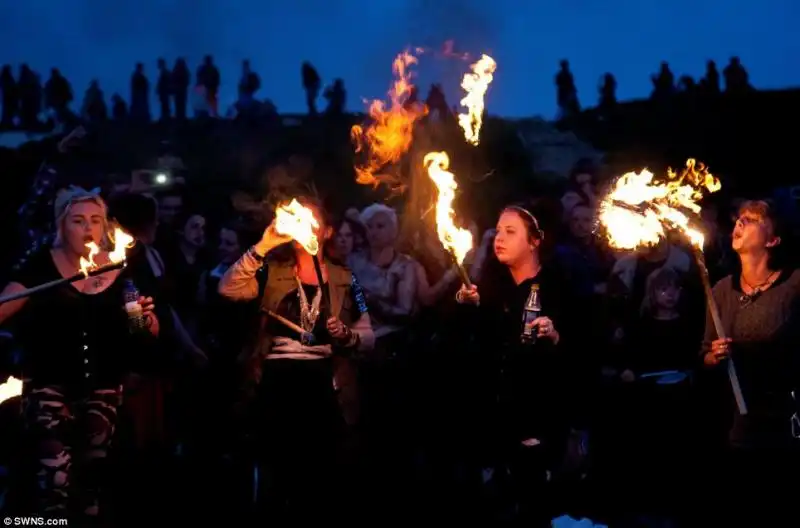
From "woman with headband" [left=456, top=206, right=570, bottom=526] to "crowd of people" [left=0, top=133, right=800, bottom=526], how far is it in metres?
0.01

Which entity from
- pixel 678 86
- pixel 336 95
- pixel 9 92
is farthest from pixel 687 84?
pixel 9 92

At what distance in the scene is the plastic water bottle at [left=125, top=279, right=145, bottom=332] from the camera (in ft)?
15.3

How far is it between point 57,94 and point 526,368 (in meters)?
16.4

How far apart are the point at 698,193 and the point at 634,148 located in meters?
16.2

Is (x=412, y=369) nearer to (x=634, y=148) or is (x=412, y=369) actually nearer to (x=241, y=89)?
(x=241, y=89)

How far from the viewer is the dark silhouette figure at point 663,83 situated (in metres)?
21.7

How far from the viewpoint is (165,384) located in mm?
6191

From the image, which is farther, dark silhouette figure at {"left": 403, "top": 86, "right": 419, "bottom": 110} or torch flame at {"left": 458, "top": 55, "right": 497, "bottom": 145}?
dark silhouette figure at {"left": 403, "top": 86, "right": 419, "bottom": 110}

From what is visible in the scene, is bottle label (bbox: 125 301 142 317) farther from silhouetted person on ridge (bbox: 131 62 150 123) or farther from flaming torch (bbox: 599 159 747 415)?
silhouetted person on ridge (bbox: 131 62 150 123)

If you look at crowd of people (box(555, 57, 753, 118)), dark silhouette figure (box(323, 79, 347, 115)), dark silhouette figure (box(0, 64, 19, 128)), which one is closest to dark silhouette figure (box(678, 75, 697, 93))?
crowd of people (box(555, 57, 753, 118))

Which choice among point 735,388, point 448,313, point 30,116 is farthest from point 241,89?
point 735,388

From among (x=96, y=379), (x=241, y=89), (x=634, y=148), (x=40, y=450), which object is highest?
(x=241, y=89)

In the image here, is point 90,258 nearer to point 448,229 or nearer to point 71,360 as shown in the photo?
point 71,360

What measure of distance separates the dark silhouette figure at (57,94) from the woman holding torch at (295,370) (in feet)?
49.8
